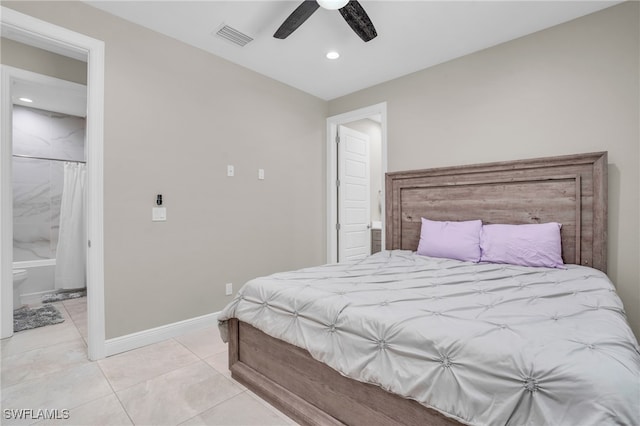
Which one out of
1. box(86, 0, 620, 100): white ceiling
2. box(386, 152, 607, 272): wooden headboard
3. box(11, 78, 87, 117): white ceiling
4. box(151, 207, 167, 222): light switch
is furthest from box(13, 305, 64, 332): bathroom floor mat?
box(386, 152, 607, 272): wooden headboard

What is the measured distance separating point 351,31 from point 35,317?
14.1 feet

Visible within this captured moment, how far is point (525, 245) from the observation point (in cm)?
241

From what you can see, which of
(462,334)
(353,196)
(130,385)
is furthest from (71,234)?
(462,334)

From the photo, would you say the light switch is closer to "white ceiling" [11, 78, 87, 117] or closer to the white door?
"white ceiling" [11, 78, 87, 117]

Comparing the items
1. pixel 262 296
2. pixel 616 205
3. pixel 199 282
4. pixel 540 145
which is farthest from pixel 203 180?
pixel 616 205

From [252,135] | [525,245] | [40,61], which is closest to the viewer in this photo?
[525,245]

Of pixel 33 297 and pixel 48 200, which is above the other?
pixel 48 200

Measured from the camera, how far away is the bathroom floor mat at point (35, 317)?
298cm

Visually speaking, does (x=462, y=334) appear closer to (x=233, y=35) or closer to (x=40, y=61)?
(x=233, y=35)

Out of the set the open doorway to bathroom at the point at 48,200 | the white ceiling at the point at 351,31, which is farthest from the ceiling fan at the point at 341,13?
the open doorway to bathroom at the point at 48,200

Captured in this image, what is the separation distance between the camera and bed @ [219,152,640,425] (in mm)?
922

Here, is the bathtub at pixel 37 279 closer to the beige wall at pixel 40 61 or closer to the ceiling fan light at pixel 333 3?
the beige wall at pixel 40 61

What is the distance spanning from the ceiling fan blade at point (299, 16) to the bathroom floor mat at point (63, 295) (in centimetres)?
423

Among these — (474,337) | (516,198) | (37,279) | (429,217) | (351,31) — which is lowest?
(37,279)
